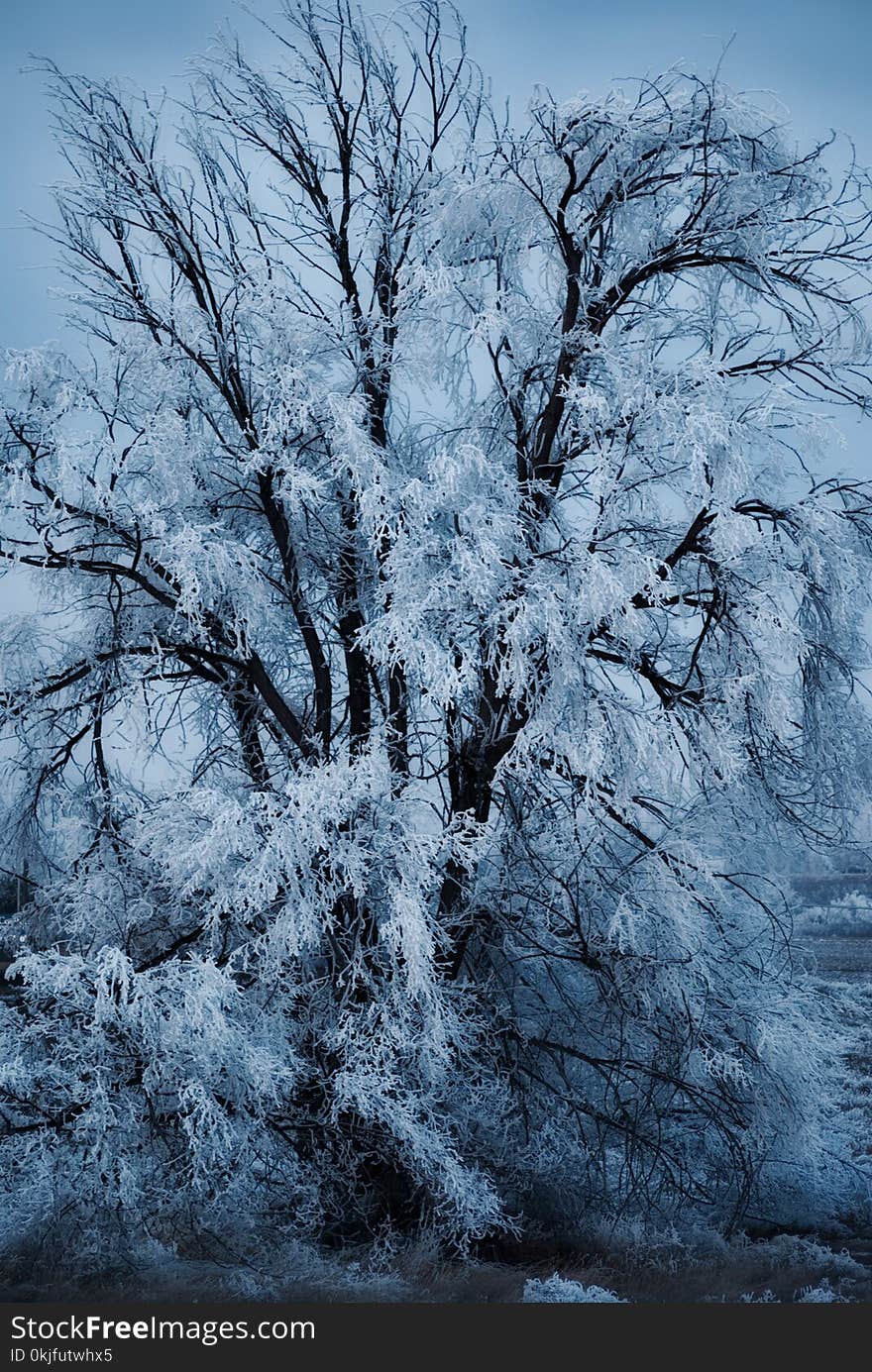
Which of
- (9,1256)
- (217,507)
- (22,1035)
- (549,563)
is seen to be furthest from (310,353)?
(9,1256)

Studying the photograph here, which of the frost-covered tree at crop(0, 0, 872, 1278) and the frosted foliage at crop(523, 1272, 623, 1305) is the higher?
the frost-covered tree at crop(0, 0, 872, 1278)

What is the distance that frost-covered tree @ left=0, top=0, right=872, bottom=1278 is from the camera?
19.0 ft

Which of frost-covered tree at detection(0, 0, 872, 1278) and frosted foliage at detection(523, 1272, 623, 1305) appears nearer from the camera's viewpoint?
frosted foliage at detection(523, 1272, 623, 1305)

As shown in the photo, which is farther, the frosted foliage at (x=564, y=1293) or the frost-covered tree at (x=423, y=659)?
the frost-covered tree at (x=423, y=659)

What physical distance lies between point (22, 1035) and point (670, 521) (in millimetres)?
4025

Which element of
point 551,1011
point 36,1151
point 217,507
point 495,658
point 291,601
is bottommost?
point 36,1151

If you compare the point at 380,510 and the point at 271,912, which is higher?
the point at 380,510

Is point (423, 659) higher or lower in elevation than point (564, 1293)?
higher

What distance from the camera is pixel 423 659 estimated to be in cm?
600

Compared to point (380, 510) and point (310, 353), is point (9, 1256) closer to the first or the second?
point (380, 510)

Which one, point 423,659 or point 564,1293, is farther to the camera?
point 423,659

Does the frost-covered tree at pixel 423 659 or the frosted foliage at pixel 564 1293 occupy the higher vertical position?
the frost-covered tree at pixel 423 659

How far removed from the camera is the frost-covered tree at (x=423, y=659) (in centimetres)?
579

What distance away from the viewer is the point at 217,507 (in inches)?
270
